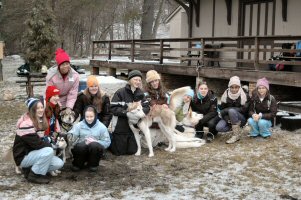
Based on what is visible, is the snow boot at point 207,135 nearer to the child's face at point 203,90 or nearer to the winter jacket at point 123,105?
the child's face at point 203,90

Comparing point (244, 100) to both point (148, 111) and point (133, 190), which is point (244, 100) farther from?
point (133, 190)

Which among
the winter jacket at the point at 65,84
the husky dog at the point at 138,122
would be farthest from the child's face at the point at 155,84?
the winter jacket at the point at 65,84

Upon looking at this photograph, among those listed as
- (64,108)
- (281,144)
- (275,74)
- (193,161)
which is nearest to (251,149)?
(281,144)

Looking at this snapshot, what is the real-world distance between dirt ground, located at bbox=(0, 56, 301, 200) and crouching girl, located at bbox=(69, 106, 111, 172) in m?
0.14

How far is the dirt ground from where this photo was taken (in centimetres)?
531

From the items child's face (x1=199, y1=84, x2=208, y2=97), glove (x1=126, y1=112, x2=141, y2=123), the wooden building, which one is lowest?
glove (x1=126, y1=112, x2=141, y2=123)

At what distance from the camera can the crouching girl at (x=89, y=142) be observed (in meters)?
6.09

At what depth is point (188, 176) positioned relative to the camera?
6031 millimetres

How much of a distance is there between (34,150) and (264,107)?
Answer: 4.03 m

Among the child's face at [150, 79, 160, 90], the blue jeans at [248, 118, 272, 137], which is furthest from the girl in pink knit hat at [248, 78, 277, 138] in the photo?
the child's face at [150, 79, 160, 90]

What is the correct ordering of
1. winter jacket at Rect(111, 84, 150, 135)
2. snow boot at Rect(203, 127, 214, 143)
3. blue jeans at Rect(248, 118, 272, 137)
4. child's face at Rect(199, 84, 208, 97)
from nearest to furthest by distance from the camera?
winter jacket at Rect(111, 84, 150, 135) → blue jeans at Rect(248, 118, 272, 137) → child's face at Rect(199, 84, 208, 97) → snow boot at Rect(203, 127, 214, 143)

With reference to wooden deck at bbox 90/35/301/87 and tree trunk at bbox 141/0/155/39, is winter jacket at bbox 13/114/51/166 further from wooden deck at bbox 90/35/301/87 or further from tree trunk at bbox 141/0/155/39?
tree trunk at bbox 141/0/155/39

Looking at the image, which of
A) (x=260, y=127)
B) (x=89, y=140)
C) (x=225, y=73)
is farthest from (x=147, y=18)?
(x=89, y=140)

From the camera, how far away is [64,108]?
22.1ft
